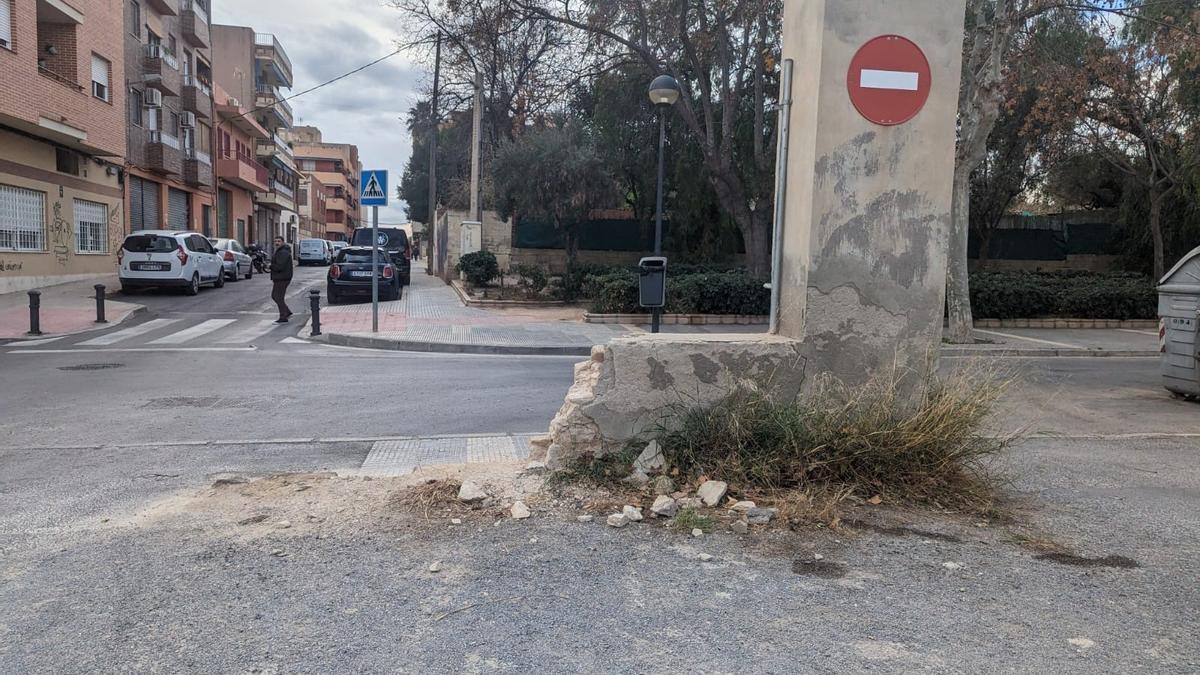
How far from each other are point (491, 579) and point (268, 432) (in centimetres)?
404

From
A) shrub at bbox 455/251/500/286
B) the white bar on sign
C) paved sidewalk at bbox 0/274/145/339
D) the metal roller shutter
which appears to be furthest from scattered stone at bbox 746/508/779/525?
the metal roller shutter

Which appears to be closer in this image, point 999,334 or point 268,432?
point 268,432

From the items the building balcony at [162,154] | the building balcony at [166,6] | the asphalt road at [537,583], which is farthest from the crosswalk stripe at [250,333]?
the building balcony at [166,6]

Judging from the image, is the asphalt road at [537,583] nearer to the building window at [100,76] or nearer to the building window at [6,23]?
the building window at [6,23]

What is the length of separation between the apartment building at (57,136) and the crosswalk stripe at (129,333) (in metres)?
6.34

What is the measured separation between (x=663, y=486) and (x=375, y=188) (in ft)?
35.0

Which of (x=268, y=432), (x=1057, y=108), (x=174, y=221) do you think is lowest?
(x=268, y=432)

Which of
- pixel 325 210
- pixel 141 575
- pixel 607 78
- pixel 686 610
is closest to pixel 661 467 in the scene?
pixel 686 610

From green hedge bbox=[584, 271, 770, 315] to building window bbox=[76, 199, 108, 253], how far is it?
16.7m

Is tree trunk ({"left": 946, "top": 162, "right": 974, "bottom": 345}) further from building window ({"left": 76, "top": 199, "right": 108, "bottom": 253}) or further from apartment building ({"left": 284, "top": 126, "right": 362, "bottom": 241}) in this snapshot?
apartment building ({"left": 284, "top": 126, "right": 362, "bottom": 241})

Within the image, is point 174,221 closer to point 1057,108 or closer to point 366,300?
point 366,300

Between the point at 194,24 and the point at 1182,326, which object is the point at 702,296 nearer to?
the point at 1182,326

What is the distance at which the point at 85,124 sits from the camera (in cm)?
2098

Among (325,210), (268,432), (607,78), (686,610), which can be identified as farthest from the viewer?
(325,210)
